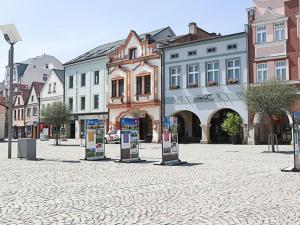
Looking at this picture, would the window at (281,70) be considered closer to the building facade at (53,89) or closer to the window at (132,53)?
the window at (132,53)

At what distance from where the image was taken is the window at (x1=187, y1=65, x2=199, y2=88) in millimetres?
37000

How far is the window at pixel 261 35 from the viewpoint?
33.1 metres

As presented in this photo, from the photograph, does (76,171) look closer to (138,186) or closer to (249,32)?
(138,186)

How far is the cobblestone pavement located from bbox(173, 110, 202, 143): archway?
26806 millimetres

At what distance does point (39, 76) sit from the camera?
80.5m

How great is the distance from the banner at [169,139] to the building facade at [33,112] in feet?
148

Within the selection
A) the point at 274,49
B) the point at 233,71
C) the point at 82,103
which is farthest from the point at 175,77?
the point at 82,103

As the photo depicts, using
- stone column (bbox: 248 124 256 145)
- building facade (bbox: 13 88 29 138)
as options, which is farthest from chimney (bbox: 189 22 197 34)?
building facade (bbox: 13 88 29 138)

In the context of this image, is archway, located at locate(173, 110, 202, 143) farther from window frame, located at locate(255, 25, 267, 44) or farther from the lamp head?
the lamp head

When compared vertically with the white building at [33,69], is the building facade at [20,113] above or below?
below

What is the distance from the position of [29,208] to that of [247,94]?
742 inches

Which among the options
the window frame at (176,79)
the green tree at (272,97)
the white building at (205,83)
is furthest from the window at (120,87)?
the green tree at (272,97)

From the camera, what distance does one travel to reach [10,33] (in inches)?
760

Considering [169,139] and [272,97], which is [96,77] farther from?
[169,139]
